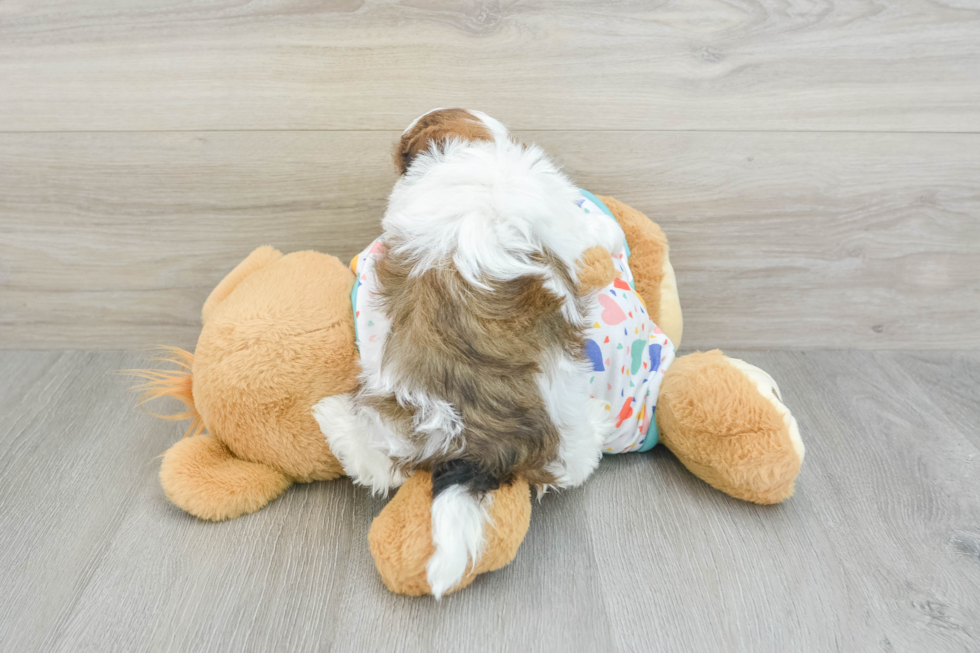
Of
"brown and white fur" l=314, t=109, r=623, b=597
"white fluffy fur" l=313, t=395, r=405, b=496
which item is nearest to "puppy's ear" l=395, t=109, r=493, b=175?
"brown and white fur" l=314, t=109, r=623, b=597

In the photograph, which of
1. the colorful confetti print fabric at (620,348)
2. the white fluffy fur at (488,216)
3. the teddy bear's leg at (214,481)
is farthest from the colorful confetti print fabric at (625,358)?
the teddy bear's leg at (214,481)

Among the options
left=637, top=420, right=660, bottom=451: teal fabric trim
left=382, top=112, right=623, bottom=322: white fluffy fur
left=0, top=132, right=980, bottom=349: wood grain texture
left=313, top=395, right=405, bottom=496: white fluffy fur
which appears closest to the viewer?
left=382, top=112, right=623, bottom=322: white fluffy fur

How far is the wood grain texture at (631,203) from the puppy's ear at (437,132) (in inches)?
8.8

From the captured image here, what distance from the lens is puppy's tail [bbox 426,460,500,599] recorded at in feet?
1.84

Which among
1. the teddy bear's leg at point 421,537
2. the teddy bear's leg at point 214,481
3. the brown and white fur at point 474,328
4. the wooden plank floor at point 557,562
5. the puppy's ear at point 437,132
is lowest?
the wooden plank floor at point 557,562

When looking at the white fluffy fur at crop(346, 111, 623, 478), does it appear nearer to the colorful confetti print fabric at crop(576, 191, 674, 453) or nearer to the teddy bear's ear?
the colorful confetti print fabric at crop(576, 191, 674, 453)

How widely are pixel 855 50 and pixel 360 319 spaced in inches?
28.7

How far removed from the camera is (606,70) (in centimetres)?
84

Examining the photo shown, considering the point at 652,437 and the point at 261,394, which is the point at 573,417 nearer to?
the point at 652,437

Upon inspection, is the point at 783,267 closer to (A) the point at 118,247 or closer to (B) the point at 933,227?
(B) the point at 933,227

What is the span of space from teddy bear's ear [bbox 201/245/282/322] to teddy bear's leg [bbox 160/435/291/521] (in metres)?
0.20

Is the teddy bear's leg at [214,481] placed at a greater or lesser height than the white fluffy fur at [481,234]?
lesser

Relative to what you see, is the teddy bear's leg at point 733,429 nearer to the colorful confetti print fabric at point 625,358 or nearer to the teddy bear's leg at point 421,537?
the colorful confetti print fabric at point 625,358

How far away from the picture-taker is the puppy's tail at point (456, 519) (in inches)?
22.1
